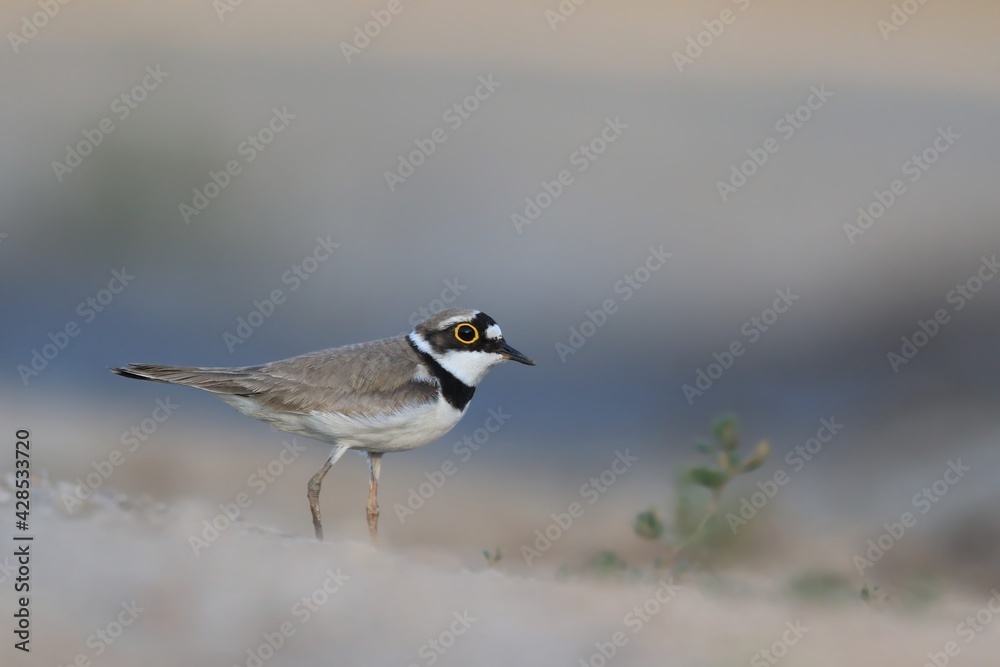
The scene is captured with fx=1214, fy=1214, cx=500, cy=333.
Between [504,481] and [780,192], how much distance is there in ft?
27.3

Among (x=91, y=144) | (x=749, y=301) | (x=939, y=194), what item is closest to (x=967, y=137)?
(x=939, y=194)

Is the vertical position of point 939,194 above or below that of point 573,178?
above

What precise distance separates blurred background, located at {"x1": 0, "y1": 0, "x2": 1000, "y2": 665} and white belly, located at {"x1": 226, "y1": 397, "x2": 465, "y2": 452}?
244cm

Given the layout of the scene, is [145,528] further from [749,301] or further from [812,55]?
[812,55]

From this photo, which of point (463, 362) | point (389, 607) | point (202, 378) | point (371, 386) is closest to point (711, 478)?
point (463, 362)

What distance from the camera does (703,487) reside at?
643 centimetres

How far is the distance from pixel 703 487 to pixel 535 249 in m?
11.4

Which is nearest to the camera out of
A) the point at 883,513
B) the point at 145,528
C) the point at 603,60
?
the point at 145,528

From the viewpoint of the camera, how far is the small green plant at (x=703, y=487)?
19.7 feet

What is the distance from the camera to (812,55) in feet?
71.7

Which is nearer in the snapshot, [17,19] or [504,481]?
[504,481]

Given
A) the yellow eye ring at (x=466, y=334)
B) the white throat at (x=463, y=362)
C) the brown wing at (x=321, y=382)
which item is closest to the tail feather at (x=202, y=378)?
the brown wing at (x=321, y=382)

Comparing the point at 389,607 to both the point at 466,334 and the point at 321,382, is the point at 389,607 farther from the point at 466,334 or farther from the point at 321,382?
the point at 466,334

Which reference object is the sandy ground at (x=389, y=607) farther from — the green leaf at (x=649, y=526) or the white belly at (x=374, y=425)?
the white belly at (x=374, y=425)
